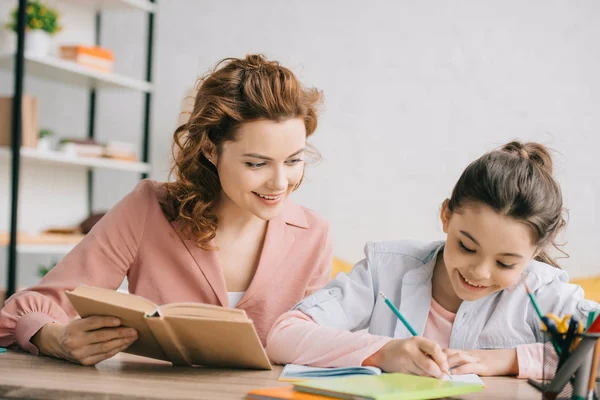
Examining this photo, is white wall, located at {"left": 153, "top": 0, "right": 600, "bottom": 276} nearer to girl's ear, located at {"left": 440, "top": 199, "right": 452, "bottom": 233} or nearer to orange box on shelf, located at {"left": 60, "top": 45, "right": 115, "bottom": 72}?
orange box on shelf, located at {"left": 60, "top": 45, "right": 115, "bottom": 72}

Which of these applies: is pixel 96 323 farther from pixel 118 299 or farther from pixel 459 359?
pixel 459 359

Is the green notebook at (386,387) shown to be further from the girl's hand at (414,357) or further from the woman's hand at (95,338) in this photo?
the woman's hand at (95,338)

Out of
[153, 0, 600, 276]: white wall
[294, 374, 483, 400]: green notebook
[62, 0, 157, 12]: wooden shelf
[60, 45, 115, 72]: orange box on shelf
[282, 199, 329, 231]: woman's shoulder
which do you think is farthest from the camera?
[62, 0, 157, 12]: wooden shelf

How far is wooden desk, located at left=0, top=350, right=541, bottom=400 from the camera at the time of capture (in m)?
1.01

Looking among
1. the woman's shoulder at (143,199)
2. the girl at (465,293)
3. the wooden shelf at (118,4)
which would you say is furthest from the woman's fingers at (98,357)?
the wooden shelf at (118,4)

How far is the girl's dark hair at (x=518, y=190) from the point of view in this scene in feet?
4.22

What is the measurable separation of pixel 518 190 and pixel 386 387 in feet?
1.63

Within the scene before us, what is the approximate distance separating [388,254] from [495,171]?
297mm

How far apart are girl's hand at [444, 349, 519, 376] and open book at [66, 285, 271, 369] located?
0.31 meters

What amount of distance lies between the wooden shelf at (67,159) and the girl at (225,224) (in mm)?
1839

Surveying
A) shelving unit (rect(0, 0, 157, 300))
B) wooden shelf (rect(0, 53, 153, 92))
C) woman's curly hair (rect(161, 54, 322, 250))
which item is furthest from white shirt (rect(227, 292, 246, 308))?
wooden shelf (rect(0, 53, 153, 92))

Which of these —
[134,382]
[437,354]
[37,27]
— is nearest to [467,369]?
[437,354]

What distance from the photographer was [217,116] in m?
1.60

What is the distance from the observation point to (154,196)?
1701 millimetres
